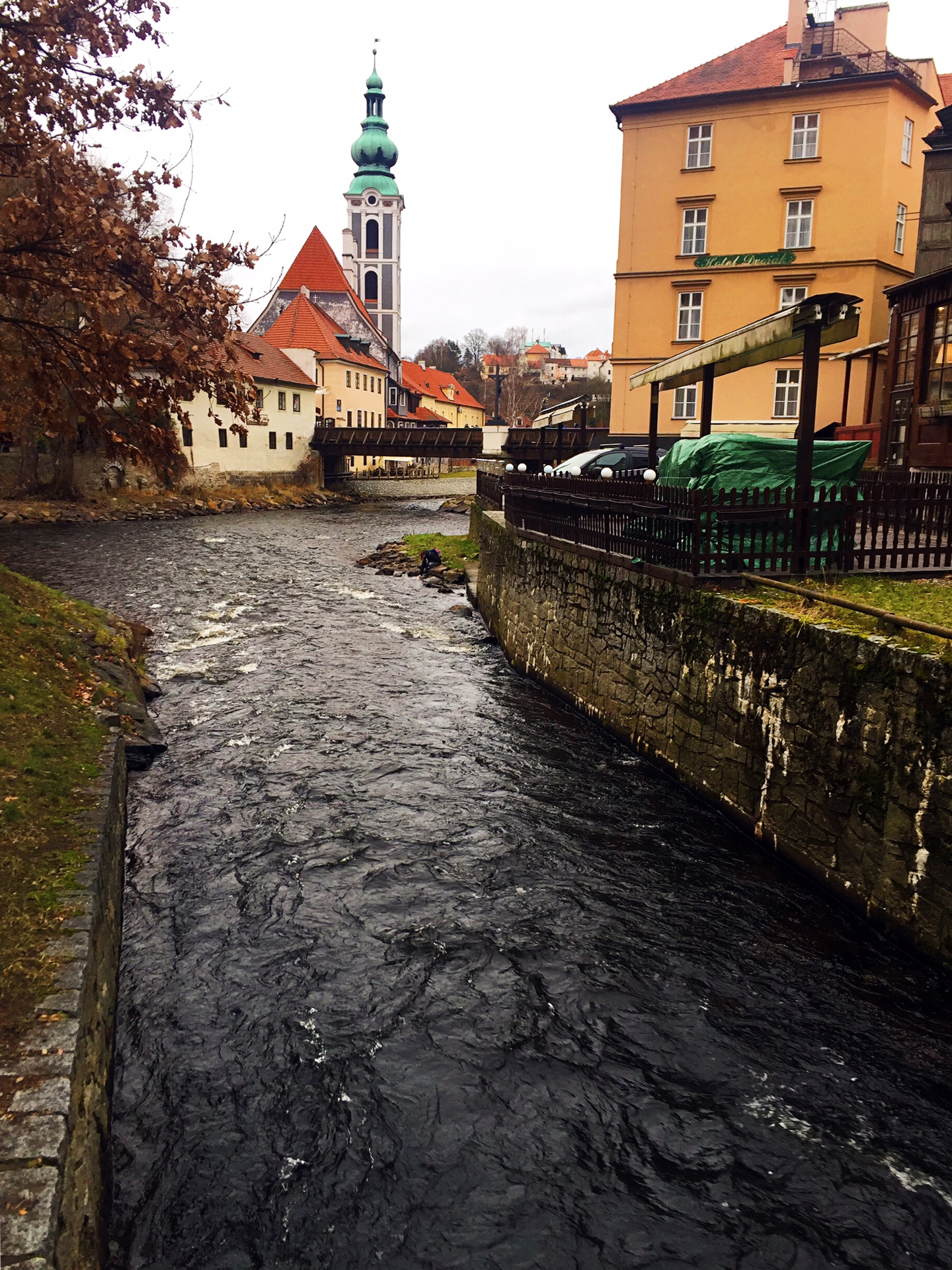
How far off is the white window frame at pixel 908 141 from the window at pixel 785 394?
8509mm

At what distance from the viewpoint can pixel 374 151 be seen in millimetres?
91562

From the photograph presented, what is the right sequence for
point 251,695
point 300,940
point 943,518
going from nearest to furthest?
1. point 300,940
2. point 943,518
3. point 251,695

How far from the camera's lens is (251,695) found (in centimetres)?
1312

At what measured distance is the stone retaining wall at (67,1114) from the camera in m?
3.18

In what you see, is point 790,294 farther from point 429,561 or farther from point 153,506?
point 153,506

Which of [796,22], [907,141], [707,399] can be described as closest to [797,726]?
[707,399]

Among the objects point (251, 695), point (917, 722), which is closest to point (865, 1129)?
point (917, 722)

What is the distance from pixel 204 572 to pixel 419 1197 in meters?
22.3

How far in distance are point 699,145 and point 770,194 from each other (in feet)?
10.7

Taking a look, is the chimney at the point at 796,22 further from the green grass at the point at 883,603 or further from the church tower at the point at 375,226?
the church tower at the point at 375,226

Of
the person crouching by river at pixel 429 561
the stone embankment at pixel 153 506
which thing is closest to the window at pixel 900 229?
the person crouching by river at pixel 429 561

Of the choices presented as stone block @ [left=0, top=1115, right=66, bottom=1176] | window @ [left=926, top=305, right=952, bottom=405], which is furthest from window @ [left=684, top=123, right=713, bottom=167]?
stone block @ [left=0, top=1115, right=66, bottom=1176]

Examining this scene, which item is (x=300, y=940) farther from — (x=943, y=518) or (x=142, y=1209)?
(x=943, y=518)

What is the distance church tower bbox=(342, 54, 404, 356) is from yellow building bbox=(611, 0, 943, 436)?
6190cm
